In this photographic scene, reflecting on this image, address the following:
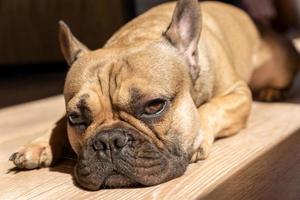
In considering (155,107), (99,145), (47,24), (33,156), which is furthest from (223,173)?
(47,24)

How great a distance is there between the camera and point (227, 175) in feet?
6.02

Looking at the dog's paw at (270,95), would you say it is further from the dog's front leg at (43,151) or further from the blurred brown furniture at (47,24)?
the blurred brown furniture at (47,24)

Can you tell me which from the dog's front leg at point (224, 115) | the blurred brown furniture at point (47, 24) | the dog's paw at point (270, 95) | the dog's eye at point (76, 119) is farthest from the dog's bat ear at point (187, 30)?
the blurred brown furniture at point (47, 24)

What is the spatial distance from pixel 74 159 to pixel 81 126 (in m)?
0.33

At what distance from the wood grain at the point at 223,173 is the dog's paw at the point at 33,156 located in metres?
0.03

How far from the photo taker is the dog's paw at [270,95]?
3073 mm

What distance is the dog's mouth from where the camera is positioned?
168 cm

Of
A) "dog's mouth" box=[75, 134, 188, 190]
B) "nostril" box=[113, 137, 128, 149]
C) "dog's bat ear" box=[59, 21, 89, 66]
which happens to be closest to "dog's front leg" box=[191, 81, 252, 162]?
"dog's mouth" box=[75, 134, 188, 190]

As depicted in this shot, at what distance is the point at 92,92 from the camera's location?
70.7 inches

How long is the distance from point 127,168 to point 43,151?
1.66ft

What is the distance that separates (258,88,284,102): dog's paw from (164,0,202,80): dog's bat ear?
1040 mm

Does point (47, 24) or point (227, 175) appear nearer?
point (227, 175)

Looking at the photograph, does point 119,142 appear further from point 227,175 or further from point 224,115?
point 224,115

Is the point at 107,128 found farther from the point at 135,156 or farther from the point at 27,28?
the point at 27,28
